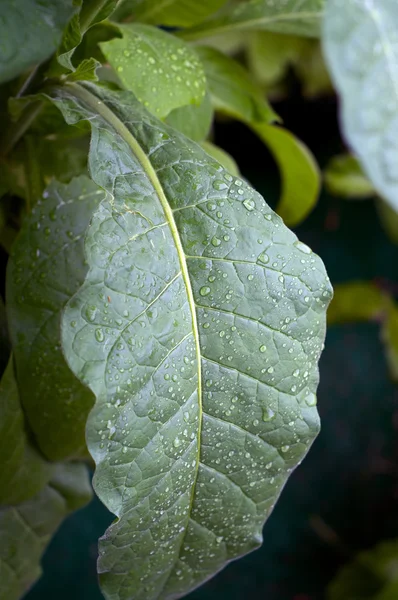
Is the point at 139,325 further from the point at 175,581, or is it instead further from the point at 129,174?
the point at 175,581

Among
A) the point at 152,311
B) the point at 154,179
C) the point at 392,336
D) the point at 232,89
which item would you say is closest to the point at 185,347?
the point at 152,311

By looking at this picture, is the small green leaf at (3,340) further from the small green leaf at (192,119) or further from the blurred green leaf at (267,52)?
the blurred green leaf at (267,52)

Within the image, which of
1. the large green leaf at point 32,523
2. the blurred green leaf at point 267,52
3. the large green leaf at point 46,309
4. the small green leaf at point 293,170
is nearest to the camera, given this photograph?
the large green leaf at point 46,309

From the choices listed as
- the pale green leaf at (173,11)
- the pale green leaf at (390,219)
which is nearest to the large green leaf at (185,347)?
the pale green leaf at (173,11)

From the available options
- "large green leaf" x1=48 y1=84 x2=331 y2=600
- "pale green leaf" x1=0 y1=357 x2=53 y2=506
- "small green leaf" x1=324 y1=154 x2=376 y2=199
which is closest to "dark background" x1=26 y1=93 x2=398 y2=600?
"small green leaf" x1=324 y1=154 x2=376 y2=199

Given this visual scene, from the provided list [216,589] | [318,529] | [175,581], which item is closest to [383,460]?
[318,529]

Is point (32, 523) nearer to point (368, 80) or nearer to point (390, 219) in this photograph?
point (368, 80)
